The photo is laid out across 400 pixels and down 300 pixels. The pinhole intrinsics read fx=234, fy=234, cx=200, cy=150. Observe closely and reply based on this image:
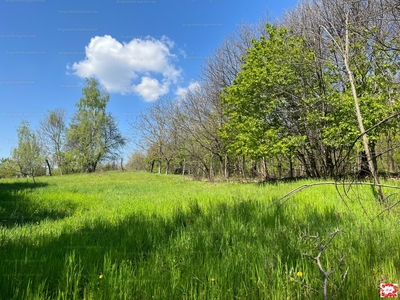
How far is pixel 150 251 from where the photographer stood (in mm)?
2787

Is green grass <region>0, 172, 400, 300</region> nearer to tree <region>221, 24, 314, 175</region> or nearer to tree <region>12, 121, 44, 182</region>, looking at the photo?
tree <region>221, 24, 314, 175</region>

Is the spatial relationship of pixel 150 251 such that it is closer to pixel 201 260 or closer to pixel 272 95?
pixel 201 260

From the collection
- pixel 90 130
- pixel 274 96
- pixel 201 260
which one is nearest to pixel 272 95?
pixel 274 96

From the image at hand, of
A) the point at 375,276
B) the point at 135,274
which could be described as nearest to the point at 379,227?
the point at 375,276

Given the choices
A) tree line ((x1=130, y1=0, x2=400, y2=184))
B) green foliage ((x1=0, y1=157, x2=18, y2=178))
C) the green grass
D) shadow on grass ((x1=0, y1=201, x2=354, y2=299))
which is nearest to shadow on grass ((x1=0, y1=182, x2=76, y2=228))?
the green grass

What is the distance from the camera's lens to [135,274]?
2.19m

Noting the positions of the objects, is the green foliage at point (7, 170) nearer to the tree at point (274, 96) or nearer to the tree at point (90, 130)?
the tree at point (90, 130)

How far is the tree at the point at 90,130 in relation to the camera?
41000 mm

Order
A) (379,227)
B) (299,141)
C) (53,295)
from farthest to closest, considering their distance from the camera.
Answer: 1. (299,141)
2. (379,227)
3. (53,295)

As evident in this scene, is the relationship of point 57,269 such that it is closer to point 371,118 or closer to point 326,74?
point 371,118

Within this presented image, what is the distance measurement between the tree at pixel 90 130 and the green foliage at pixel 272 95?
111 ft

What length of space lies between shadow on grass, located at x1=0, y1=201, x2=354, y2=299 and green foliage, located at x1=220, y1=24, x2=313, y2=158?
913 cm

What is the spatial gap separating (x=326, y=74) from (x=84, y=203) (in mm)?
11940

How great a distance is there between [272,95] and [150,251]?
470 inches
